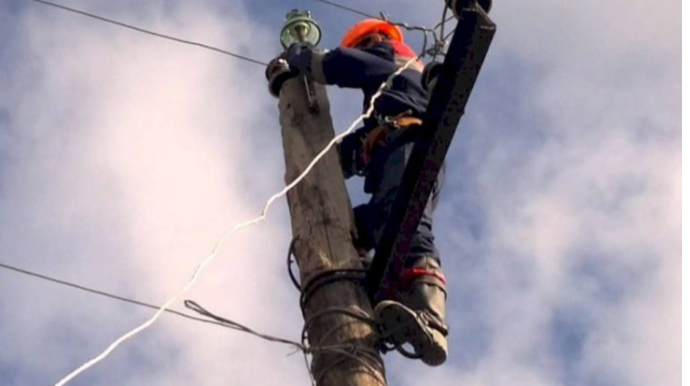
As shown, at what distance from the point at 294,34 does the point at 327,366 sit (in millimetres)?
2340

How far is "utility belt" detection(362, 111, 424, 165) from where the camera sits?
17.6 ft

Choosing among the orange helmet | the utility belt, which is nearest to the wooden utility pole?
the utility belt

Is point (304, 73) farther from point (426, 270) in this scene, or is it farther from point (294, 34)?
point (426, 270)

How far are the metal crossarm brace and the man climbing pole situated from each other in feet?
0.32

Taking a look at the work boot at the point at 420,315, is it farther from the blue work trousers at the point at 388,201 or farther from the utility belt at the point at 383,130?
the utility belt at the point at 383,130

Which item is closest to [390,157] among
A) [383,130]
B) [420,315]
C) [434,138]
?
[383,130]

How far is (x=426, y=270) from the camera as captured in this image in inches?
191

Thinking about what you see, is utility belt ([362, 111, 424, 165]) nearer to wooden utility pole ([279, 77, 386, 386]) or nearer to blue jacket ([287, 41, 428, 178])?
blue jacket ([287, 41, 428, 178])

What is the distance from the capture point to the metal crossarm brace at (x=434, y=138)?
4.46 meters

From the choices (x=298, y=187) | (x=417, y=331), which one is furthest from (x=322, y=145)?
(x=417, y=331)

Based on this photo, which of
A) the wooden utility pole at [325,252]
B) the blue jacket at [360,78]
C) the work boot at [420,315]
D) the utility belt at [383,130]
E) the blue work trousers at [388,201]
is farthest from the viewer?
the blue jacket at [360,78]

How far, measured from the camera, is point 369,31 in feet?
20.5

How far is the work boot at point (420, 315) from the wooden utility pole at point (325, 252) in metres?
0.08

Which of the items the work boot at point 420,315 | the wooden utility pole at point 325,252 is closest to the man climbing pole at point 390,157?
the work boot at point 420,315
